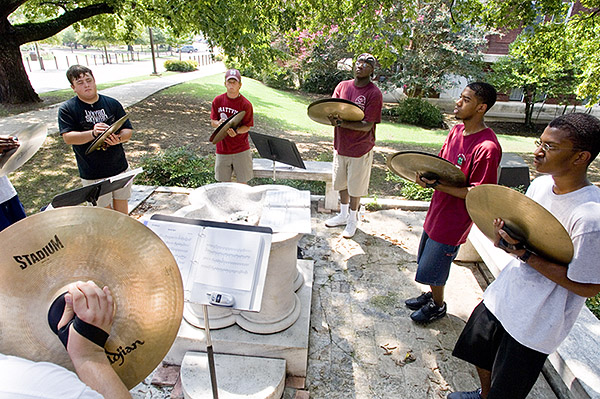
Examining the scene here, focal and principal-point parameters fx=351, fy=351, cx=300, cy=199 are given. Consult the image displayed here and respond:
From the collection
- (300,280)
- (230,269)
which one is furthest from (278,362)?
(230,269)

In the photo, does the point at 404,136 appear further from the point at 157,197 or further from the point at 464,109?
the point at 464,109

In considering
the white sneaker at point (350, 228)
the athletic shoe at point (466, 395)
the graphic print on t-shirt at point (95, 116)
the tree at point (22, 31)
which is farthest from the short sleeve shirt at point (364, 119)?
the tree at point (22, 31)

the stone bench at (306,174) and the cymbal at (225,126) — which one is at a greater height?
the cymbal at (225,126)

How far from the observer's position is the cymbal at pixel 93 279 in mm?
1313

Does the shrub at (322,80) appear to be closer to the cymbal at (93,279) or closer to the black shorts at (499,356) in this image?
the black shorts at (499,356)

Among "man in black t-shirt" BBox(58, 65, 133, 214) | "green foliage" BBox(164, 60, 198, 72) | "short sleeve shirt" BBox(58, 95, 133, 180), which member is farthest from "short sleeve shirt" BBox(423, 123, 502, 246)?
"green foliage" BBox(164, 60, 198, 72)

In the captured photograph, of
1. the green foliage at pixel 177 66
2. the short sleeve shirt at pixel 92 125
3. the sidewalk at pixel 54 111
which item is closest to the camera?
the short sleeve shirt at pixel 92 125

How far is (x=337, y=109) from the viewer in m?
4.47

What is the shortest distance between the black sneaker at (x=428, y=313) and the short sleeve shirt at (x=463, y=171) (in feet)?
2.89

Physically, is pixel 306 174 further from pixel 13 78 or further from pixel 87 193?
pixel 13 78

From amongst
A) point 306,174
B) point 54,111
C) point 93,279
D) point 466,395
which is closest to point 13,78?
point 54,111

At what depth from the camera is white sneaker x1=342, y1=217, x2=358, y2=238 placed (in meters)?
5.29

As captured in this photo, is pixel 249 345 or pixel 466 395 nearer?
pixel 466 395

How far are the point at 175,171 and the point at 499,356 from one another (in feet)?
20.4
